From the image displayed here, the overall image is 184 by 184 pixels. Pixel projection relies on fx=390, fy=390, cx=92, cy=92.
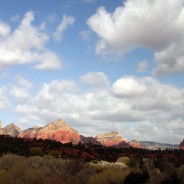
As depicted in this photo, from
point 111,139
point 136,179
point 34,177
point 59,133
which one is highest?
point 111,139

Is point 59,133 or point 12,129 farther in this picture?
point 12,129

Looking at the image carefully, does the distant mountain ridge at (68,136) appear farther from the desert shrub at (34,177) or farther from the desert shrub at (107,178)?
the desert shrub at (107,178)

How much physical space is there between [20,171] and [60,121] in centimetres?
12878

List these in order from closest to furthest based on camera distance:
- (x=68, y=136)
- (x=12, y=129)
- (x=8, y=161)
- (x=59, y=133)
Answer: (x=8, y=161) → (x=68, y=136) → (x=59, y=133) → (x=12, y=129)

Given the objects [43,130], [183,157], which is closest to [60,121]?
[43,130]

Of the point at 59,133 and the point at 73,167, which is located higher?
the point at 59,133

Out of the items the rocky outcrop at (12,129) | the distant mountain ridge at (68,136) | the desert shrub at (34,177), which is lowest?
the desert shrub at (34,177)

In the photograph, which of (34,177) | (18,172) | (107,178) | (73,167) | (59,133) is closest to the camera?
(107,178)

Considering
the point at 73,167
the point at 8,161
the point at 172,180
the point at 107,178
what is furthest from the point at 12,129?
the point at 172,180

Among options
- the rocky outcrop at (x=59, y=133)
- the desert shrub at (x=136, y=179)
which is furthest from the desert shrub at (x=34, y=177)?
the rocky outcrop at (x=59, y=133)

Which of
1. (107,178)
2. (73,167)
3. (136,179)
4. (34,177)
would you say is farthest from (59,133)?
(136,179)

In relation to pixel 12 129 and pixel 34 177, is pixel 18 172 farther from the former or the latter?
pixel 12 129

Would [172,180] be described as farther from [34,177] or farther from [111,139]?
[111,139]

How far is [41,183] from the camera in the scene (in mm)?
14438
